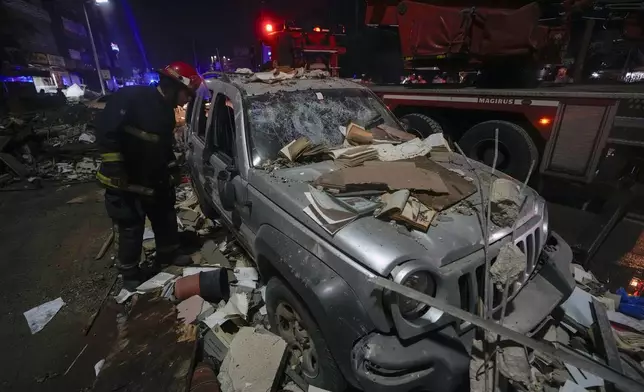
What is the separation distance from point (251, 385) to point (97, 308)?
199 cm

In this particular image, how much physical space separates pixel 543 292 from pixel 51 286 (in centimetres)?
446

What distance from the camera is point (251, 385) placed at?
191 centimetres

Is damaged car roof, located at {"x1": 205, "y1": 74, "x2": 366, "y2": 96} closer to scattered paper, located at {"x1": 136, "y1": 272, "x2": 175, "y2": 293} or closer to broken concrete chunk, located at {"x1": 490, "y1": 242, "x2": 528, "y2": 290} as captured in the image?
scattered paper, located at {"x1": 136, "y1": 272, "x2": 175, "y2": 293}

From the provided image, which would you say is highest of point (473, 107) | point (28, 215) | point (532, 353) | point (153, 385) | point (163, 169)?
point (473, 107)

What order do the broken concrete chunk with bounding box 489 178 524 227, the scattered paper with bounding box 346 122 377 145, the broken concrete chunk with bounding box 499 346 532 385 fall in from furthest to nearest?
the scattered paper with bounding box 346 122 377 145
the broken concrete chunk with bounding box 489 178 524 227
the broken concrete chunk with bounding box 499 346 532 385

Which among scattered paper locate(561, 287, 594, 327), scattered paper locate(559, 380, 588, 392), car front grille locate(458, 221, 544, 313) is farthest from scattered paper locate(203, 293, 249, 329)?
scattered paper locate(561, 287, 594, 327)

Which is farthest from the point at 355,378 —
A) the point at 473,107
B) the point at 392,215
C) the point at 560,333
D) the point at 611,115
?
the point at 473,107

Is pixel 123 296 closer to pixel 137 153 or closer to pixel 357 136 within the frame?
pixel 137 153

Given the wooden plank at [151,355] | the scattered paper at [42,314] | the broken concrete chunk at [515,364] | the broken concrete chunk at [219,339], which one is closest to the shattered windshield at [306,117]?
the broken concrete chunk at [219,339]

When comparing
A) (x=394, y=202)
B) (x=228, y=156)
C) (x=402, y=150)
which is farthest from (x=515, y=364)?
(x=228, y=156)

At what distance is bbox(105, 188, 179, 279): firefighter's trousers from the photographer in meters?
2.85

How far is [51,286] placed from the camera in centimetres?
329

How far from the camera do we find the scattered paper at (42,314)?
2.77 meters

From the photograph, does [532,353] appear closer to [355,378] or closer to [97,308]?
[355,378]
